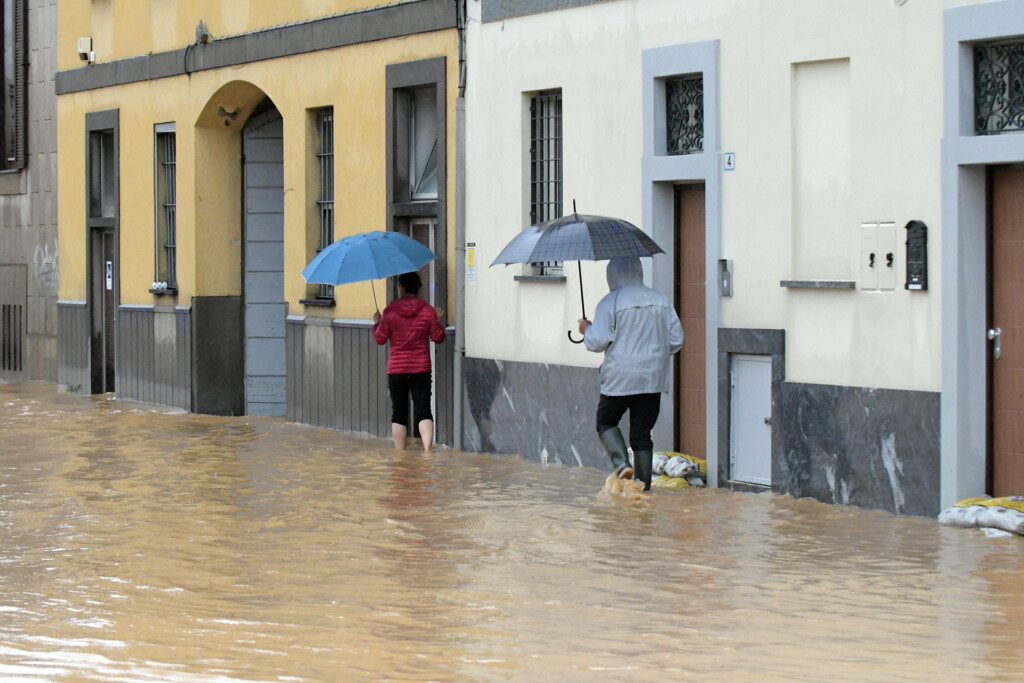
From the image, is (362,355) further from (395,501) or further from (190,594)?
(190,594)

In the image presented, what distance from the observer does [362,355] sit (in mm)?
16797

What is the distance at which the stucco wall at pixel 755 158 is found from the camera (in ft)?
34.9

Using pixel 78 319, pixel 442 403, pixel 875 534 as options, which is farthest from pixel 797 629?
pixel 78 319

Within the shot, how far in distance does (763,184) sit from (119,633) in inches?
240

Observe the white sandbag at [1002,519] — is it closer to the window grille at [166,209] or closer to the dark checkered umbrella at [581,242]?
the dark checkered umbrella at [581,242]

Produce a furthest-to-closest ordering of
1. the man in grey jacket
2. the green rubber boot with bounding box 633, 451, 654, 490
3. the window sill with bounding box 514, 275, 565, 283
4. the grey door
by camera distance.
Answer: the grey door < the window sill with bounding box 514, 275, 565, 283 < the green rubber boot with bounding box 633, 451, 654, 490 < the man in grey jacket

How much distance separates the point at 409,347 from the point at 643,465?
146 inches

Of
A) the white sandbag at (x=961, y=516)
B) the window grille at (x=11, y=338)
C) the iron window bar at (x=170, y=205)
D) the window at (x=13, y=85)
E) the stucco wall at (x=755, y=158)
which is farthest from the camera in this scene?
the window grille at (x=11, y=338)

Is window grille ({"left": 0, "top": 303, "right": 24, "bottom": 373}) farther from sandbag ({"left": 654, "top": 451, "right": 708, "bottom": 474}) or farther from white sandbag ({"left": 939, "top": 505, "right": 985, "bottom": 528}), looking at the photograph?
white sandbag ({"left": 939, "top": 505, "right": 985, "bottom": 528})

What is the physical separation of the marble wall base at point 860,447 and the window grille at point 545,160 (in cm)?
345

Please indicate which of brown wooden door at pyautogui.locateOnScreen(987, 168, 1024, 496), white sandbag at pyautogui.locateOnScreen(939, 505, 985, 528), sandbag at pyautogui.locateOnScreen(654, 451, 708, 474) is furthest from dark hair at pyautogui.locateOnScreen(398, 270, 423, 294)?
white sandbag at pyautogui.locateOnScreen(939, 505, 985, 528)

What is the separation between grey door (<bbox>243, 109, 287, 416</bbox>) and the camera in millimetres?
19875

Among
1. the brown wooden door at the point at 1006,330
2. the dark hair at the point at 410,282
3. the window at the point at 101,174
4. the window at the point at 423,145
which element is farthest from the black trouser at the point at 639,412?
the window at the point at 101,174

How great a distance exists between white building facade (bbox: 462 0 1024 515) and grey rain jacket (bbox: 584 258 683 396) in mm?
592
